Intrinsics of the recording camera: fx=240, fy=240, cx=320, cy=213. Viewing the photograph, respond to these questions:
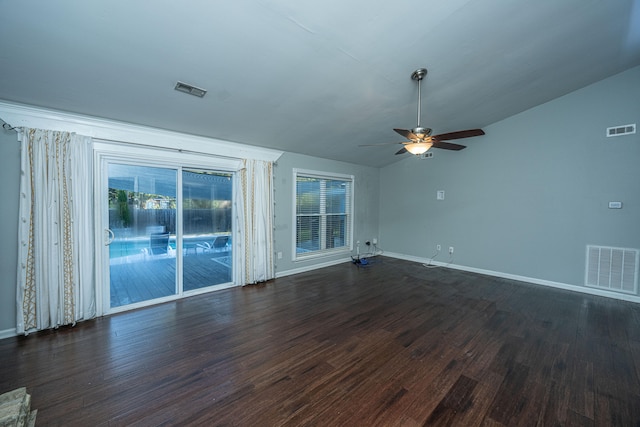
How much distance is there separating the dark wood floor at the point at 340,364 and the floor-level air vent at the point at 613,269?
288 mm

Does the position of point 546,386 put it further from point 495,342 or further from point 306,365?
point 306,365

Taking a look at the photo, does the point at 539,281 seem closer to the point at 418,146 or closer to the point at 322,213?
the point at 418,146

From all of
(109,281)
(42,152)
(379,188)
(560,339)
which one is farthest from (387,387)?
(379,188)

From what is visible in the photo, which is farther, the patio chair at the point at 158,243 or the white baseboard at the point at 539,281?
the white baseboard at the point at 539,281

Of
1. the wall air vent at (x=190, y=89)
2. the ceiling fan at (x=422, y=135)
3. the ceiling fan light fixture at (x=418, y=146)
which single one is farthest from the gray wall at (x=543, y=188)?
the wall air vent at (x=190, y=89)

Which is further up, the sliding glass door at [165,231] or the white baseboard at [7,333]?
the sliding glass door at [165,231]

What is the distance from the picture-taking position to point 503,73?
3344mm

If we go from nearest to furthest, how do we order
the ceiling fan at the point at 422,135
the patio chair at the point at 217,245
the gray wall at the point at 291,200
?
the ceiling fan at the point at 422,135
the patio chair at the point at 217,245
the gray wall at the point at 291,200

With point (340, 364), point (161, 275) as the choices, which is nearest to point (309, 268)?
point (161, 275)

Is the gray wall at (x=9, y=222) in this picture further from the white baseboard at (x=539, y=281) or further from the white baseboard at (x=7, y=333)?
the white baseboard at (x=539, y=281)

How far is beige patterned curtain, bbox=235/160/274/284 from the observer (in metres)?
4.38

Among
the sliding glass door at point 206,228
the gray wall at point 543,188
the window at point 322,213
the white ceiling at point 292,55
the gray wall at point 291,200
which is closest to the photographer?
the white ceiling at point 292,55

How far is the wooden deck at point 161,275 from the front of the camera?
11.2ft

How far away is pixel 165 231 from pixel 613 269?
23.3ft
